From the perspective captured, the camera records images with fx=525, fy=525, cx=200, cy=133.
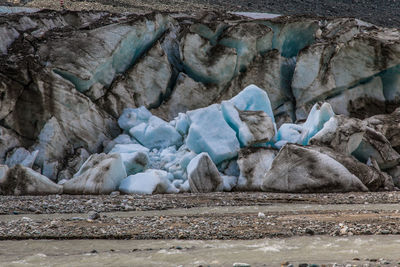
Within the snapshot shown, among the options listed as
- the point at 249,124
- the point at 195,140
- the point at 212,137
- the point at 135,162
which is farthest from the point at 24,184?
the point at 249,124

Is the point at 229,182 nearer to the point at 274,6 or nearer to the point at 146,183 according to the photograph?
the point at 146,183

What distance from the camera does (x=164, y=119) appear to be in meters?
18.3

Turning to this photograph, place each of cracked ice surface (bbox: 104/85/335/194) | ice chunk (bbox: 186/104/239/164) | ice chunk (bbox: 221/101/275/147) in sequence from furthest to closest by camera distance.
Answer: ice chunk (bbox: 221/101/275/147) < ice chunk (bbox: 186/104/239/164) < cracked ice surface (bbox: 104/85/335/194)

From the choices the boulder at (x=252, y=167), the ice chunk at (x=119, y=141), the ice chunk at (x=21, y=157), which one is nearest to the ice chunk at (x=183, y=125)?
the ice chunk at (x=119, y=141)

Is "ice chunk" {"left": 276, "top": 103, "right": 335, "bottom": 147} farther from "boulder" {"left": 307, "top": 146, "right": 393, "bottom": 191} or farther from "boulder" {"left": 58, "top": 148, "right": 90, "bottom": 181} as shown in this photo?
"boulder" {"left": 58, "top": 148, "right": 90, "bottom": 181}

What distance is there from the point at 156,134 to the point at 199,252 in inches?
416

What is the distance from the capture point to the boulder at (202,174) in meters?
13.8

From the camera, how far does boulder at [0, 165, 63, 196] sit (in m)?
13.5

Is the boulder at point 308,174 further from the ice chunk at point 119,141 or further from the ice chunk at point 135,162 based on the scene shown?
the ice chunk at point 119,141

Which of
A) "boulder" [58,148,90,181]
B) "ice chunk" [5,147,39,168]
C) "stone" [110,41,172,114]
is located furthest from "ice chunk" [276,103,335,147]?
"ice chunk" [5,147,39,168]

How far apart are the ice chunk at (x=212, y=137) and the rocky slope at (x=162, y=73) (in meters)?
3.44

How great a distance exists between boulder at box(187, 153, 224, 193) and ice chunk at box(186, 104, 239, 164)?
0.90 m

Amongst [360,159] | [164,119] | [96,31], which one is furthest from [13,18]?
[360,159]

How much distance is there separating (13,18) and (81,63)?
11.3 feet
